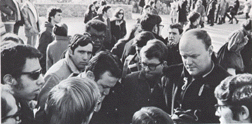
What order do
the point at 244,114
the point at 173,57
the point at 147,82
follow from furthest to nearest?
the point at 173,57 → the point at 147,82 → the point at 244,114

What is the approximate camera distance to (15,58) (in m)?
1.52

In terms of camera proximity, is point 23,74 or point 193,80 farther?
point 193,80

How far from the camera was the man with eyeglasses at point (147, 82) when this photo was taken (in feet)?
5.59

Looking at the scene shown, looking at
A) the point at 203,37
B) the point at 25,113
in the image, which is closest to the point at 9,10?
the point at 25,113

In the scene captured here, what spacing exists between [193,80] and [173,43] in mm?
509

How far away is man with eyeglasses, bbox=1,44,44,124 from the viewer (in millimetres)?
1504

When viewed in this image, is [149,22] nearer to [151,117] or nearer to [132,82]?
[132,82]

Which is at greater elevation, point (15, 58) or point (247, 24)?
point (247, 24)

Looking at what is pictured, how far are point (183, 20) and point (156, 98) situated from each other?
0.95 meters

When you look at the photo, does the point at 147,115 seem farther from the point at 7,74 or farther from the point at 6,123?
the point at 7,74

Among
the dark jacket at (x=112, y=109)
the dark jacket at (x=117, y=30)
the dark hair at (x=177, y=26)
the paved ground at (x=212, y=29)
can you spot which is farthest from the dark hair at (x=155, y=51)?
the dark jacket at (x=117, y=30)

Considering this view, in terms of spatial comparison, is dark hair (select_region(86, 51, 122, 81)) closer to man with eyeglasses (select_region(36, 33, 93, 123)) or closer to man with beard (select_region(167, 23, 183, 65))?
man with eyeglasses (select_region(36, 33, 93, 123))

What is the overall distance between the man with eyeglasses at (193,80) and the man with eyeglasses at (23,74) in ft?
2.21

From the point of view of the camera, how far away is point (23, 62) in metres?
1.52
